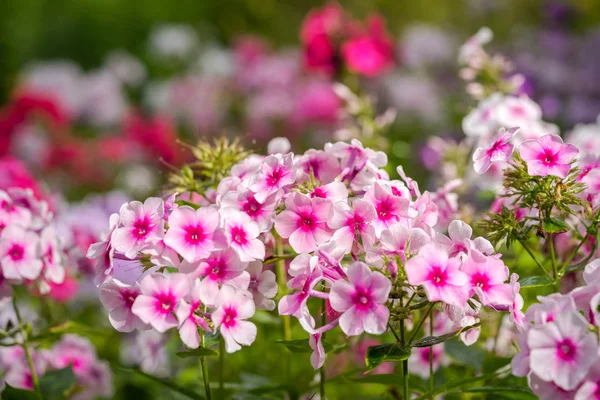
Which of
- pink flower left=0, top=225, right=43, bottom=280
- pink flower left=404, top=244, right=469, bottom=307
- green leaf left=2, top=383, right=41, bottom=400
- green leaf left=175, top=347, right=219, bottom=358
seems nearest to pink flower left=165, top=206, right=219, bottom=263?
green leaf left=175, top=347, right=219, bottom=358

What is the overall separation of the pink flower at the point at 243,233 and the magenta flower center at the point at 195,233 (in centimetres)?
3

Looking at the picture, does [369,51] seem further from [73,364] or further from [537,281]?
[537,281]

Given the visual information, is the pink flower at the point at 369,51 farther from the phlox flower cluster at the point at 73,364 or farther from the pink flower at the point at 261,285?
the pink flower at the point at 261,285

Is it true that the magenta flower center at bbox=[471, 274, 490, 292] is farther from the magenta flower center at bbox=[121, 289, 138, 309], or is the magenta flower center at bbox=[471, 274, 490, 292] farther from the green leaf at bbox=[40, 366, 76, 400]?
the green leaf at bbox=[40, 366, 76, 400]

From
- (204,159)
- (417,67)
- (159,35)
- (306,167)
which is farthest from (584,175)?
(159,35)

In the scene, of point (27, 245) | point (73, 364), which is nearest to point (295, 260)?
point (27, 245)

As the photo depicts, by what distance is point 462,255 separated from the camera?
2.78ft

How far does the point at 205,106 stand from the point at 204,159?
2.96m

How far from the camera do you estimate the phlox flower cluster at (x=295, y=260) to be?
788 millimetres

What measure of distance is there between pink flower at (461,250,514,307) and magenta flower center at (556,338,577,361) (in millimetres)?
89

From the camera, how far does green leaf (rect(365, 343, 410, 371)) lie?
0.83 metres

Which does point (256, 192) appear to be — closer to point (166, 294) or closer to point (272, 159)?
point (272, 159)

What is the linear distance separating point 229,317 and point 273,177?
17 centimetres

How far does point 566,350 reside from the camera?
2.42ft
